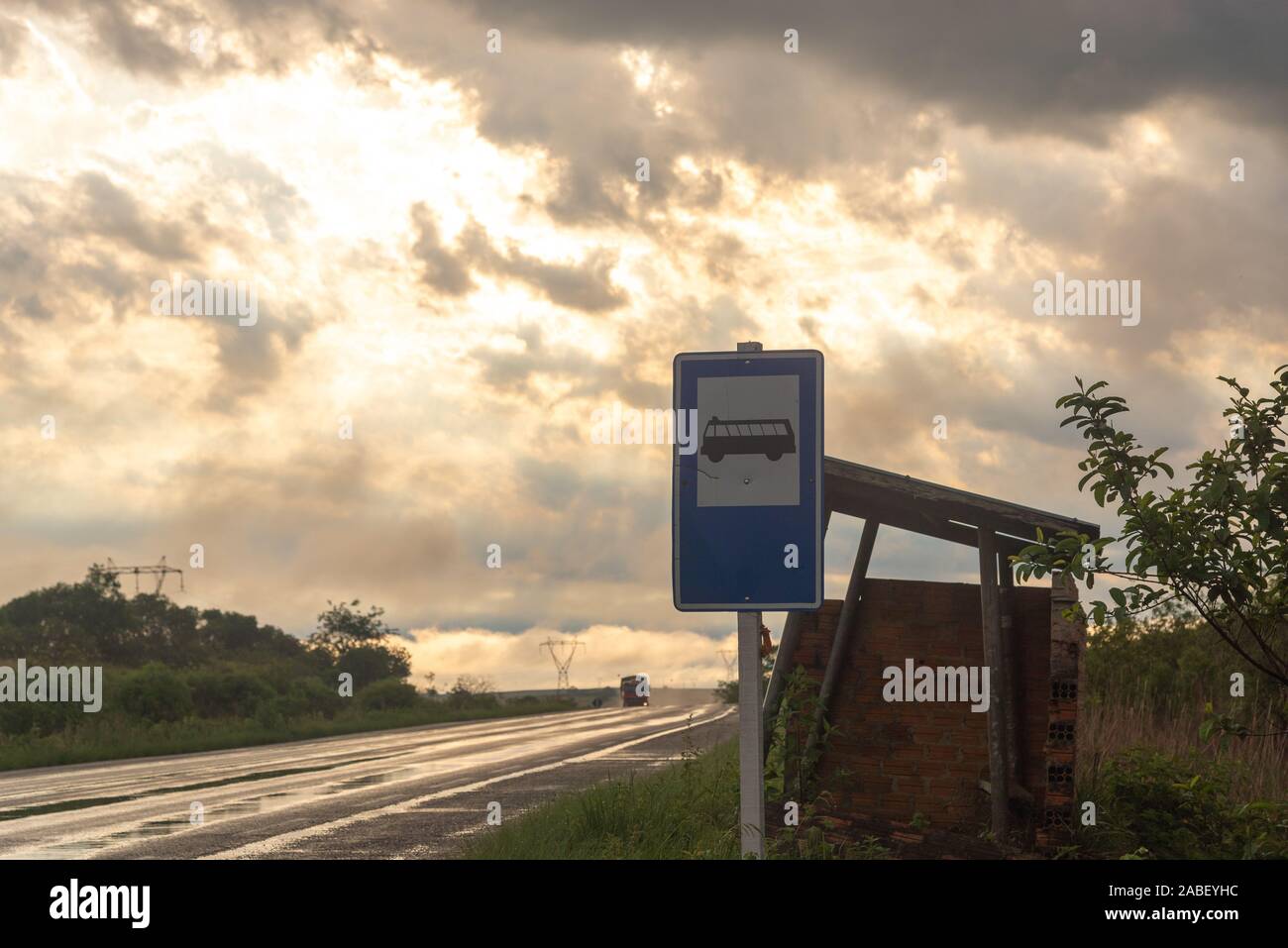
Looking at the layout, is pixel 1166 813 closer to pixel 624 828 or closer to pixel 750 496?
pixel 624 828

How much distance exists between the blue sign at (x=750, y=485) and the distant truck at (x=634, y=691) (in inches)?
3171

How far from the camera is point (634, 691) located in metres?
85.5

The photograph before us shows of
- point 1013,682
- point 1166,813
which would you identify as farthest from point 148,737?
point 1166,813

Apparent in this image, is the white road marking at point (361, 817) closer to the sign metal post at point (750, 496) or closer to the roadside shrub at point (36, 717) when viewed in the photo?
the sign metal post at point (750, 496)

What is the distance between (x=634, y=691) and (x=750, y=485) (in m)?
81.4

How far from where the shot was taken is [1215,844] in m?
9.98

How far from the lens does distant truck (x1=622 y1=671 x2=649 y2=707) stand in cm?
8544

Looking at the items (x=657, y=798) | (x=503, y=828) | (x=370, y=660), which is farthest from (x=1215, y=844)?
(x=370, y=660)

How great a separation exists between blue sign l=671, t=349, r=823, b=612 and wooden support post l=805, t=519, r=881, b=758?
487 centimetres

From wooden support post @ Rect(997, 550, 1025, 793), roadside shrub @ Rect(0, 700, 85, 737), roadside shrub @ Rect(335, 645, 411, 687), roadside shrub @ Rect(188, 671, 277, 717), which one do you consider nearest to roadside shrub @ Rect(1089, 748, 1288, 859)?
wooden support post @ Rect(997, 550, 1025, 793)

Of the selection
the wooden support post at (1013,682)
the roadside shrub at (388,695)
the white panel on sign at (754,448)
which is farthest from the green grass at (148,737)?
the white panel on sign at (754,448)

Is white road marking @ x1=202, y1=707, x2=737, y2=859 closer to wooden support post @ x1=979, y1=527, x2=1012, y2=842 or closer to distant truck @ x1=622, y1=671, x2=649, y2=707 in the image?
wooden support post @ x1=979, y1=527, x2=1012, y2=842
